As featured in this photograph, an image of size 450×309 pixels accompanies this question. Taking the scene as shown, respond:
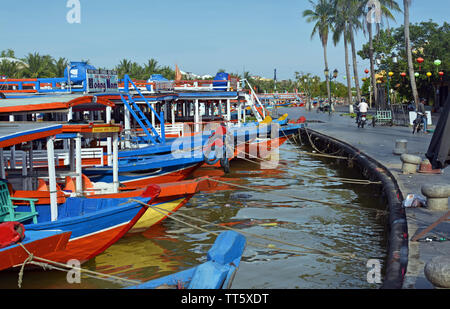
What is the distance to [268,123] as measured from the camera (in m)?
28.0

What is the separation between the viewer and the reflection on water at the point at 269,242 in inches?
404

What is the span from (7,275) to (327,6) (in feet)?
192

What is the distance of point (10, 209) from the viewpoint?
10.5 metres

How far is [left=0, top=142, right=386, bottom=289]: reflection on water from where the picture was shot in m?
10.3

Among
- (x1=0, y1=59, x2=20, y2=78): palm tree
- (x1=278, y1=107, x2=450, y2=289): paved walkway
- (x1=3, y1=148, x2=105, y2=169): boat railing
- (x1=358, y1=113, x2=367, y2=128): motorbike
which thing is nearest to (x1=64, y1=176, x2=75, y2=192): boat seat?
(x1=3, y1=148, x2=105, y2=169): boat railing

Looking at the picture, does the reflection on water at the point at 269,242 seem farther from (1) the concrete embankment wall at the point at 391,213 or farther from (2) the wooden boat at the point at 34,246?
(2) the wooden boat at the point at 34,246

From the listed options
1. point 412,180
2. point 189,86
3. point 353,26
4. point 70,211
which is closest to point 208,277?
point 70,211

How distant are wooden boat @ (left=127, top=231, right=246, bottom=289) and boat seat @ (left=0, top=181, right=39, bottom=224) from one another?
5.87 metres

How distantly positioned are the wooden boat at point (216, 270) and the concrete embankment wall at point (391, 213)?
2.81 metres

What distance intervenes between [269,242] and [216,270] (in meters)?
7.78

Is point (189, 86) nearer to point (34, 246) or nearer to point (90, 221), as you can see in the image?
point (90, 221)

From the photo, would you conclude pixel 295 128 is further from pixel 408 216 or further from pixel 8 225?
pixel 8 225

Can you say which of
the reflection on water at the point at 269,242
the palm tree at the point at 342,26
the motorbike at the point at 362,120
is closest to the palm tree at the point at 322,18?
the palm tree at the point at 342,26
